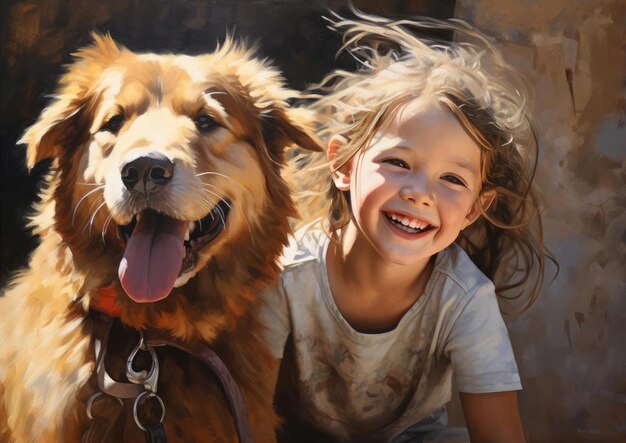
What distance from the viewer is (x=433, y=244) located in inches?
83.8

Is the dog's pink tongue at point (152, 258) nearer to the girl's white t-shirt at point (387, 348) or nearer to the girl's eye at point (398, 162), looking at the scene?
the girl's white t-shirt at point (387, 348)

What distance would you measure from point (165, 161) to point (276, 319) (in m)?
0.62

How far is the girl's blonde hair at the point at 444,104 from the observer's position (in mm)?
2133

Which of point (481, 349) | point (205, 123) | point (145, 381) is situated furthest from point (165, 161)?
point (481, 349)

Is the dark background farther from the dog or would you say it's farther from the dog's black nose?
the dog's black nose

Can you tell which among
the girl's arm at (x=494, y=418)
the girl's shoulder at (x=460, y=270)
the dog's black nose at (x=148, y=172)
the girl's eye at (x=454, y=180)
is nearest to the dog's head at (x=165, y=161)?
the dog's black nose at (x=148, y=172)

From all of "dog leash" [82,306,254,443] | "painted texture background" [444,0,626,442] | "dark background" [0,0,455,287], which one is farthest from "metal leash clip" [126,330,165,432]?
"painted texture background" [444,0,626,442]

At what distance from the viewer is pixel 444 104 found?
209cm

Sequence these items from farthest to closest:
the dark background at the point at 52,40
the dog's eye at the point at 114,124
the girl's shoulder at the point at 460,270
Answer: the girl's shoulder at the point at 460,270
the dark background at the point at 52,40
the dog's eye at the point at 114,124

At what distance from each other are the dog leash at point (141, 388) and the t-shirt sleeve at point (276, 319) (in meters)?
0.22

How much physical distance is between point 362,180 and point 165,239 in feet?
1.82

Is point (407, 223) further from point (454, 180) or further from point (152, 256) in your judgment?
point (152, 256)

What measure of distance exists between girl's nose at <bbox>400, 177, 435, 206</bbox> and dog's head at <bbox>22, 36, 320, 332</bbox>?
27 centimetres

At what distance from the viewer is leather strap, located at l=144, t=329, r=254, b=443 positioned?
6.34 feet
